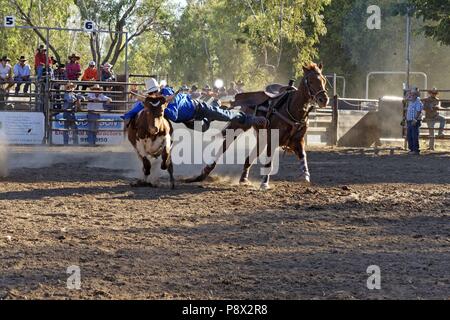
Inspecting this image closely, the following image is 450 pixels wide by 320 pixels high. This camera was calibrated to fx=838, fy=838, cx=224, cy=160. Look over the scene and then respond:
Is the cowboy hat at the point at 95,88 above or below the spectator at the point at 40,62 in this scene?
below

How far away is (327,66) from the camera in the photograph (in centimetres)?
5219

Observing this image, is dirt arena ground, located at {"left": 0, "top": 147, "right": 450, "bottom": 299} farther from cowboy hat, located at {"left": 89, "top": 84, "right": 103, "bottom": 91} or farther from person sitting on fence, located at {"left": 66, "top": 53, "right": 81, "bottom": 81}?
person sitting on fence, located at {"left": 66, "top": 53, "right": 81, "bottom": 81}

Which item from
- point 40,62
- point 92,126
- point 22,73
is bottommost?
point 92,126

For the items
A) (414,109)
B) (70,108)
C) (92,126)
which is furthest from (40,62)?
(414,109)

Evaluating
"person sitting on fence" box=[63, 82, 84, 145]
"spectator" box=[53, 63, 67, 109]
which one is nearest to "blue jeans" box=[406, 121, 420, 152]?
"person sitting on fence" box=[63, 82, 84, 145]

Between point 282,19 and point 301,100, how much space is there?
19734mm

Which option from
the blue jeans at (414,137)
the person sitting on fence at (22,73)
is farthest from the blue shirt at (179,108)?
the person sitting on fence at (22,73)

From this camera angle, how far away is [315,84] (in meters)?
11.6

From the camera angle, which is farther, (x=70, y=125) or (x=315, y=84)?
(x=70, y=125)

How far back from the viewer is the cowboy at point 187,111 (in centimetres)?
1121

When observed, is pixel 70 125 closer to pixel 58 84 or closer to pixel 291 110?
pixel 58 84

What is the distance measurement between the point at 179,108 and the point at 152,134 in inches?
20.4

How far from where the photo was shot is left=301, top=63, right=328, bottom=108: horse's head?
1138 centimetres

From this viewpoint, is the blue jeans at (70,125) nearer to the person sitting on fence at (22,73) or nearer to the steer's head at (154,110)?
the person sitting on fence at (22,73)
